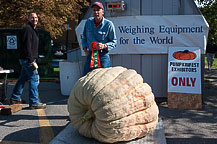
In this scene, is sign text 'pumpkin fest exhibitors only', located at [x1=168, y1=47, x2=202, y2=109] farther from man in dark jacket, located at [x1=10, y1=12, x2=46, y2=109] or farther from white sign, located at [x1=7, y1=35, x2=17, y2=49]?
white sign, located at [x1=7, y1=35, x2=17, y2=49]

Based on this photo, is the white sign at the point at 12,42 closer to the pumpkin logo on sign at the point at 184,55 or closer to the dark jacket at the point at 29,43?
the dark jacket at the point at 29,43

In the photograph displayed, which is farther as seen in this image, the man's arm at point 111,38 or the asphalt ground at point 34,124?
the man's arm at point 111,38

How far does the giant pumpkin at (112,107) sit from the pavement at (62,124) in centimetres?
89

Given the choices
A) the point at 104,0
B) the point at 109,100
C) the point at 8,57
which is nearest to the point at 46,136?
the point at 109,100

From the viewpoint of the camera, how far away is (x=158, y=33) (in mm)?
6148

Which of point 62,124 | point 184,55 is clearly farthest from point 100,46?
point 184,55

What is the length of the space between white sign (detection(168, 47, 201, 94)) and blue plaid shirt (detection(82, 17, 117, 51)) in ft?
7.48

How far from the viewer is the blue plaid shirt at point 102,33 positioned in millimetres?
4164

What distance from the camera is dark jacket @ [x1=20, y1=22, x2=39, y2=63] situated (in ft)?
16.7

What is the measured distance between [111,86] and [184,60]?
3.43 meters

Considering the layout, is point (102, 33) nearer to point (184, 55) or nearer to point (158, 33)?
point (158, 33)

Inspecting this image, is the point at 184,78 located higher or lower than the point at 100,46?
lower

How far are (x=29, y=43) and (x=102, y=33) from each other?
70.7 inches

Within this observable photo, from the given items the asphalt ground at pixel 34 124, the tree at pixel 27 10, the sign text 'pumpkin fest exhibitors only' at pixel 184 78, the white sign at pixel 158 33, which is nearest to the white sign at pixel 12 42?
the tree at pixel 27 10
